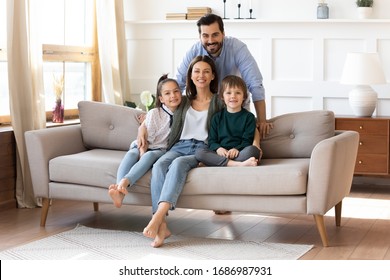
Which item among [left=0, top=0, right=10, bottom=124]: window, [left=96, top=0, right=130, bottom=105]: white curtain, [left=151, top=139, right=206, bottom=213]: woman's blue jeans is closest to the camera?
[left=151, top=139, right=206, bottom=213]: woman's blue jeans

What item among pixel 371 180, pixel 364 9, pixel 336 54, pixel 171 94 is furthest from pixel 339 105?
pixel 171 94

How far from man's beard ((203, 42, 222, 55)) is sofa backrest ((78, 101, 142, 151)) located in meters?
0.67

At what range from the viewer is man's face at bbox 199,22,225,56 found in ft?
15.0

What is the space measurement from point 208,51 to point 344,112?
1.96 meters

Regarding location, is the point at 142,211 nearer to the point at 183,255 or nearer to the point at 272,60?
the point at 183,255

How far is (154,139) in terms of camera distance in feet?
15.1

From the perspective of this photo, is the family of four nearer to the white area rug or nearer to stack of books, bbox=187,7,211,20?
the white area rug

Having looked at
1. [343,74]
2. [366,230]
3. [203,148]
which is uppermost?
[343,74]

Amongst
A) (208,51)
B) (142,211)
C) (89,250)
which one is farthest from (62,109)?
(89,250)

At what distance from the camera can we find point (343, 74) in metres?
5.82

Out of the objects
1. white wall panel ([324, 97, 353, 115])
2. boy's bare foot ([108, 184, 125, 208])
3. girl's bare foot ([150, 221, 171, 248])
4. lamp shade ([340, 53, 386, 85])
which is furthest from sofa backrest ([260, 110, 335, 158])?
white wall panel ([324, 97, 353, 115])

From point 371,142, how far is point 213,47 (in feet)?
6.01

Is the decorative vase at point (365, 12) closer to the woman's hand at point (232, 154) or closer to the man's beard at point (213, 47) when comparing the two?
the man's beard at point (213, 47)

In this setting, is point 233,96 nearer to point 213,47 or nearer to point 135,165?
point 213,47
